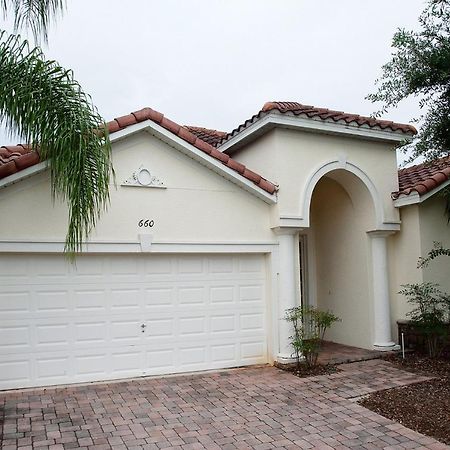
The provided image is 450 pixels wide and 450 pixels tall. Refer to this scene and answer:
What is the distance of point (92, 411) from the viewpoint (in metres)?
7.17

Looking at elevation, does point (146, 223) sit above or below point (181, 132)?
below

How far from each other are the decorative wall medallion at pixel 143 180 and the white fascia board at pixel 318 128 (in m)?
2.66

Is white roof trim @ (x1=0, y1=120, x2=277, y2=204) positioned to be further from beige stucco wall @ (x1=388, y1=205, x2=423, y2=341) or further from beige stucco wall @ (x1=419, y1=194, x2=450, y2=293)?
beige stucco wall @ (x1=419, y1=194, x2=450, y2=293)

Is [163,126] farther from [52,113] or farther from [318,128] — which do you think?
[318,128]

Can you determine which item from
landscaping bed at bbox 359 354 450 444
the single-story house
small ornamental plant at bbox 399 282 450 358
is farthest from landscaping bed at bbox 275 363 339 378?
small ornamental plant at bbox 399 282 450 358

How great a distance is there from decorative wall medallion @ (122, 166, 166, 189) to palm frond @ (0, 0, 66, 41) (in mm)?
2862

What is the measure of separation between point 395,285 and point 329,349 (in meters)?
2.27

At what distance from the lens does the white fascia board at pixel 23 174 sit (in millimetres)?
8039

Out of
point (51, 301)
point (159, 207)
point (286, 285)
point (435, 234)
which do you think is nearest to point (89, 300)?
point (51, 301)

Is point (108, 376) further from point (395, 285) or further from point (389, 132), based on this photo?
point (389, 132)

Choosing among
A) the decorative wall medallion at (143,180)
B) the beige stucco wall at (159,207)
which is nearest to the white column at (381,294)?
the beige stucco wall at (159,207)

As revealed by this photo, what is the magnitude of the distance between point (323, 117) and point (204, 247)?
3938 millimetres

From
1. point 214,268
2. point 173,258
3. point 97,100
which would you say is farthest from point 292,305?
point 97,100

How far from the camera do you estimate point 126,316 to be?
30.0ft
